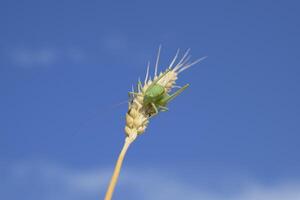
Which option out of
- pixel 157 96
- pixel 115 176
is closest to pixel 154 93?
pixel 157 96

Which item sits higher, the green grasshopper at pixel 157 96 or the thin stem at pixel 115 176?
the green grasshopper at pixel 157 96

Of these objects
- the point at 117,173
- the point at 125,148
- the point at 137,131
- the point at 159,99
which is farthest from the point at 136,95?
the point at 117,173

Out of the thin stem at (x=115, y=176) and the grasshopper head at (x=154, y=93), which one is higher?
the grasshopper head at (x=154, y=93)

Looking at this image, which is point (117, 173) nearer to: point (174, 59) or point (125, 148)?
point (125, 148)

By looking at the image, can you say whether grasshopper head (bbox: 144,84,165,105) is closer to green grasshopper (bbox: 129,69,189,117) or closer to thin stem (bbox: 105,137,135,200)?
green grasshopper (bbox: 129,69,189,117)

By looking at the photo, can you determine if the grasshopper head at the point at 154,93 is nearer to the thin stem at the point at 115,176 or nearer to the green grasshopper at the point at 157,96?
the green grasshopper at the point at 157,96

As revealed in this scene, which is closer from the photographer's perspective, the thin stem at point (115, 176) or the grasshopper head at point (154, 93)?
the thin stem at point (115, 176)

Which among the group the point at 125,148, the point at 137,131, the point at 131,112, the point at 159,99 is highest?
the point at 159,99

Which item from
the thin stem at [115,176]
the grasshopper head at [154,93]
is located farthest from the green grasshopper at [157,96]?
the thin stem at [115,176]
